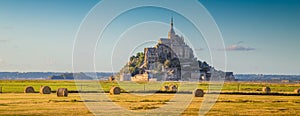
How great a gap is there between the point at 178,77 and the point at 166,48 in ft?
78.0

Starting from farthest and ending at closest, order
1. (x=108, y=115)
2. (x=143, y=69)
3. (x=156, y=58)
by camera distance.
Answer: (x=156, y=58), (x=143, y=69), (x=108, y=115)

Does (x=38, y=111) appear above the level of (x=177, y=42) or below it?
below

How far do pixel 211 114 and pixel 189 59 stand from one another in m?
97.9

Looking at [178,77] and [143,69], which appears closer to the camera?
[178,77]

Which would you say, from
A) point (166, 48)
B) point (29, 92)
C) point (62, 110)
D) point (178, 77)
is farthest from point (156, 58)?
point (62, 110)

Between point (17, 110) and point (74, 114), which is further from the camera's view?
point (17, 110)

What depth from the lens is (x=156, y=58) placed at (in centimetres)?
18300

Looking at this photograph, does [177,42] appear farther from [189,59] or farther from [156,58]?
[156,58]

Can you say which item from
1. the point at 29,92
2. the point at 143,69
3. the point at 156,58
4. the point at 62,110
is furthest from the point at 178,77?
the point at 62,110

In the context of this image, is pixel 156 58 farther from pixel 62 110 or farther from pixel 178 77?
pixel 62 110

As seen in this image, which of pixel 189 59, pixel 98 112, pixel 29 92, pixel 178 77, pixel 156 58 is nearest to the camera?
pixel 98 112

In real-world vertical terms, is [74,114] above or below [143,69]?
below

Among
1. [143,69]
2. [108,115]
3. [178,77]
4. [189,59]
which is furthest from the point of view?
[143,69]

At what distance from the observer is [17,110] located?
27984mm
